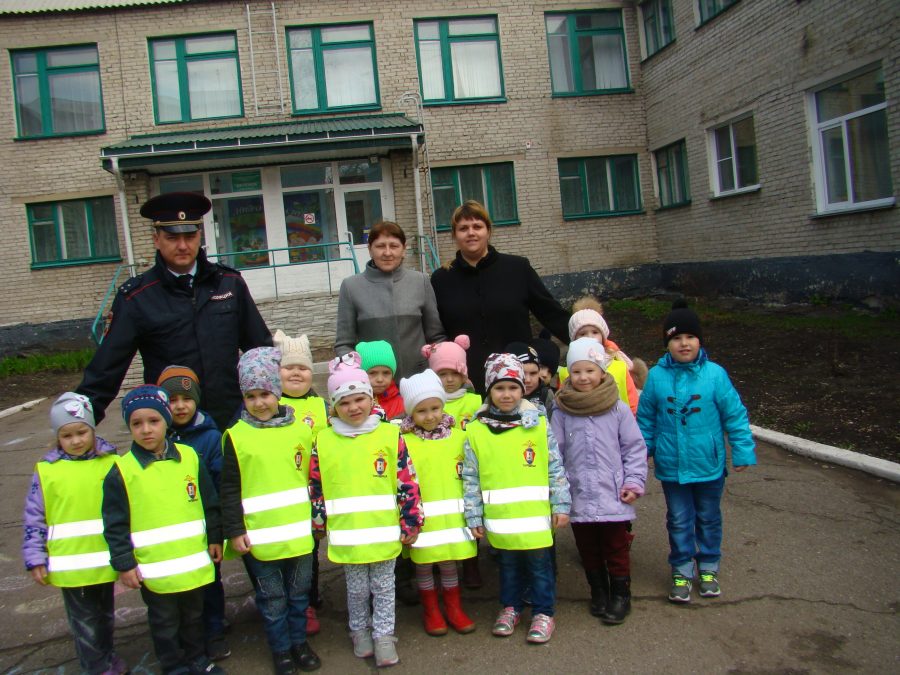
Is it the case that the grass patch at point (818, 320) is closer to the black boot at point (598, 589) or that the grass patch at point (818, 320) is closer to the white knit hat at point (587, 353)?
the white knit hat at point (587, 353)

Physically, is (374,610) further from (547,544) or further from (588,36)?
(588,36)

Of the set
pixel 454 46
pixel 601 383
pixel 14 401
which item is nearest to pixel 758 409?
pixel 601 383

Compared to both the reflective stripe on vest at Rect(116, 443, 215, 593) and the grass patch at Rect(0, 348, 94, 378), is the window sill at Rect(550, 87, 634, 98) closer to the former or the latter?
the grass patch at Rect(0, 348, 94, 378)

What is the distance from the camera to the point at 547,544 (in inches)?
130

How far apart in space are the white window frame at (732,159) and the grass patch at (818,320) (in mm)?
2257

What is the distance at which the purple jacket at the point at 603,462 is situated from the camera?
3445 mm

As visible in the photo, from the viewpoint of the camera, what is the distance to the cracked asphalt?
3064 mm

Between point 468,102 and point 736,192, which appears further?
point 468,102

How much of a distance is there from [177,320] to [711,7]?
13626 mm

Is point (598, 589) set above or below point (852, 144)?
below

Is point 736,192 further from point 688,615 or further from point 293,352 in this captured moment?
point 293,352

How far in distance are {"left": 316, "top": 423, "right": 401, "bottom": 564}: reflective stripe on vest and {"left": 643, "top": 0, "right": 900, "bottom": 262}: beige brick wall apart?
374 inches

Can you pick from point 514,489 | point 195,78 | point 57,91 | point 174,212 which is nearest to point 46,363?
point 57,91

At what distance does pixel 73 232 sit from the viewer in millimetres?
15078
